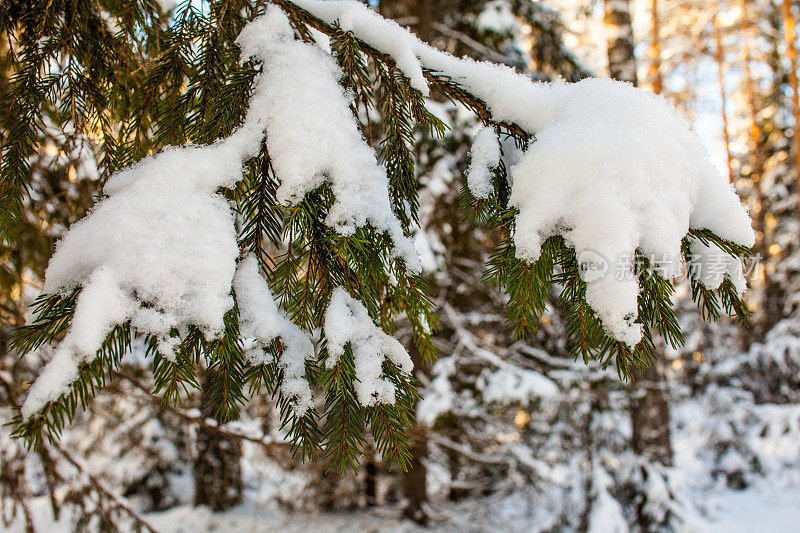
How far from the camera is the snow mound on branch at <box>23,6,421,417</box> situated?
79cm

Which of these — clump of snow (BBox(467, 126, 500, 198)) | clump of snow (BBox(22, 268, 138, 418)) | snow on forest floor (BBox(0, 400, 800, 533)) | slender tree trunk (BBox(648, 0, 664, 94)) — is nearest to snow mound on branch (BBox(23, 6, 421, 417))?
clump of snow (BBox(22, 268, 138, 418))

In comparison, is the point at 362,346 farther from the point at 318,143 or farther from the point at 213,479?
the point at 213,479

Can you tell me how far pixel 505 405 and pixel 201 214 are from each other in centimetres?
475

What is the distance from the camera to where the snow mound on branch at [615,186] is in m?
0.88

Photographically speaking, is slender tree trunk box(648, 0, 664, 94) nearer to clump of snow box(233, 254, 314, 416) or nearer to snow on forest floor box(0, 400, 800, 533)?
snow on forest floor box(0, 400, 800, 533)

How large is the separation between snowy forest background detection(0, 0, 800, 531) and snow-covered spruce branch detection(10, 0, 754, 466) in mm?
608

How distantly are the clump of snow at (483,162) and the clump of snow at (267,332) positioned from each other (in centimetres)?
54

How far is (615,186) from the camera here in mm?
930

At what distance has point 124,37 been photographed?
1.38 meters

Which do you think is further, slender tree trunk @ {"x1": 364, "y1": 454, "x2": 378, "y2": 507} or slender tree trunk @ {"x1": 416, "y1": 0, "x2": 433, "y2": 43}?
slender tree trunk @ {"x1": 364, "y1": 454, "x2": 378, "y2": 507}

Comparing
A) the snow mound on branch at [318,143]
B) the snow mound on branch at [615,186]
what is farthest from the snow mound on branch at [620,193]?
the snow mound on branch at [318,143]

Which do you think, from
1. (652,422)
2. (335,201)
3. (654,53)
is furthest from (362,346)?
(654,53)

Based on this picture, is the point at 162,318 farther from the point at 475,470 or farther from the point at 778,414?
the point at 778,414

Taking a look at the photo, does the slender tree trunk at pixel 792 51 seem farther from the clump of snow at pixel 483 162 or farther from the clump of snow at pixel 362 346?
the clump of snow at pixel 362 346
